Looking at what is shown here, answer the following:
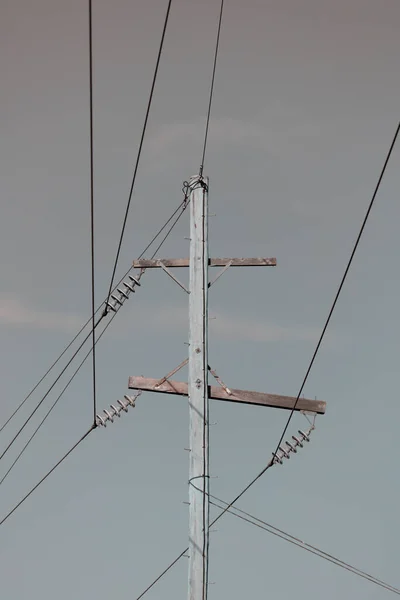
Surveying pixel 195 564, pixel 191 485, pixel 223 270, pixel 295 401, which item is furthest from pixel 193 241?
pixel 195 564

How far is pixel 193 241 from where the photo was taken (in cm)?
1067

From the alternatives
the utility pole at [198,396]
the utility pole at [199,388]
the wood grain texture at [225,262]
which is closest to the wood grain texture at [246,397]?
the utility pole at [199,388]

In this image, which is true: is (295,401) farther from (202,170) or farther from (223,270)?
(202,170)

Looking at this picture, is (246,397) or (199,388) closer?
(199,388)

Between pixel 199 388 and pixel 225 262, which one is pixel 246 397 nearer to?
pixel 199 388

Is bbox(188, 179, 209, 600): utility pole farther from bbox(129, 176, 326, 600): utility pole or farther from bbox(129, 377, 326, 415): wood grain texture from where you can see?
bbox(129, 377, 326, 415): wood grain texture

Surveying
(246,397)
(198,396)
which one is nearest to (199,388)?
(198,396)

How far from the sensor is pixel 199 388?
9.86 meters

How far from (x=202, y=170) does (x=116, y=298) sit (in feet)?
8.22

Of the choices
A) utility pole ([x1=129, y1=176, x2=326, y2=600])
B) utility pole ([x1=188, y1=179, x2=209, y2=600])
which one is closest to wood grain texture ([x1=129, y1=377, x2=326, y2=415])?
utility pole ([x1=129, y1=176, x2=326, y2=600])

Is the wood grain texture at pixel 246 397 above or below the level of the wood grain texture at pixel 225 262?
below

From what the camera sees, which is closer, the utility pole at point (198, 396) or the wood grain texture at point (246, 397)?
the utility pole at point (198, 396)

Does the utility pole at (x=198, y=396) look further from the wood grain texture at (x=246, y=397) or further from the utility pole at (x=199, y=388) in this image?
the wood grain texture at (x=246, y=397)

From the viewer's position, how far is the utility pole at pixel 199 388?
9289 millimetres
